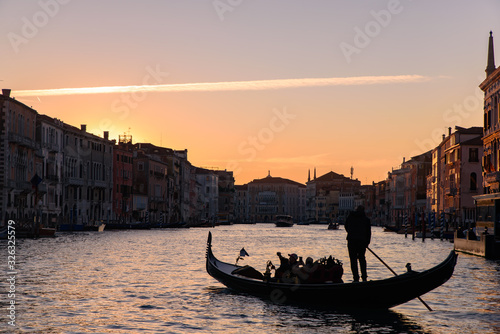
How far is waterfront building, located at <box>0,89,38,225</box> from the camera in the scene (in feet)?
Answer: 186

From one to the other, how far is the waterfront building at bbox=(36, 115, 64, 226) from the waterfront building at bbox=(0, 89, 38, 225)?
11.3 ft

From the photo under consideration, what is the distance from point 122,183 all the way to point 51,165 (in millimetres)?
22978

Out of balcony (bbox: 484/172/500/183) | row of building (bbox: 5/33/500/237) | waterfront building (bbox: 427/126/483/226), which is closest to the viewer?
balcony (bbox: 484/172/500/183)

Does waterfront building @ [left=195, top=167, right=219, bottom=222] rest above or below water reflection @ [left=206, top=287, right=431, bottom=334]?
above

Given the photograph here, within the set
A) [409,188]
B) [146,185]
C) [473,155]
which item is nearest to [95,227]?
[146,185]

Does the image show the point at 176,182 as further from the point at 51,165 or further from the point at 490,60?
the point at 490,60

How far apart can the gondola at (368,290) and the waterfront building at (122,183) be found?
74514mm

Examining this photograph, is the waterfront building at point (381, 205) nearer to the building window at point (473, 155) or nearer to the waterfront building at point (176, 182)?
the waterfront building at point (176, 182)

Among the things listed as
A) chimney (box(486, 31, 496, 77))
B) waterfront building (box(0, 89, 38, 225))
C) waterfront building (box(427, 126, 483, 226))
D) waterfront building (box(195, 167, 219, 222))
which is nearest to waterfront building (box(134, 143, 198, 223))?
waterfront building (box(195, 167, 219, 222))

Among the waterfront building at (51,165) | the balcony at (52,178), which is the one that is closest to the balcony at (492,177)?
the waterfront building at (51,165)

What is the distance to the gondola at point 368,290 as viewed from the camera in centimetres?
1507

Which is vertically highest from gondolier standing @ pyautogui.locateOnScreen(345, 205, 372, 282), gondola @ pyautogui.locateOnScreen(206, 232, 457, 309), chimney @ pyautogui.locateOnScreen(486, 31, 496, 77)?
chimney @ pyautogui.locateOnScreen(486, 31, 496, 77)

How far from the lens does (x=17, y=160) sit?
2372 inches

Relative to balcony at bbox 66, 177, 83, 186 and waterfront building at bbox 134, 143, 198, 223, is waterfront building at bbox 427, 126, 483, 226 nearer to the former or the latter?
balcony at bbox 66, 177, 83, 186
